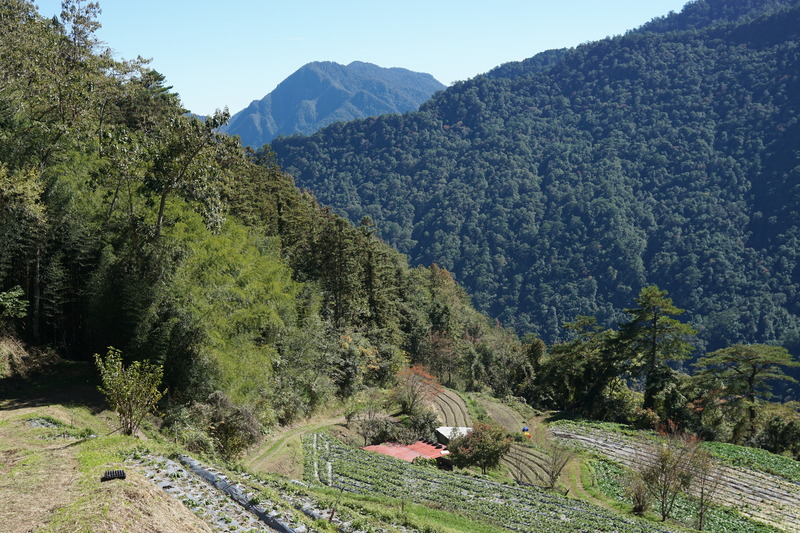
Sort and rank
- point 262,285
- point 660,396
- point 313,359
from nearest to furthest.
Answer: point 262,285 → point 313,359 → point 660,396

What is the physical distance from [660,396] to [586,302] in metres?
130

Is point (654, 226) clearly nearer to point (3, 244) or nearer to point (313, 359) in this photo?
point (313, 359)

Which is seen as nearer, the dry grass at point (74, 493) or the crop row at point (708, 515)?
the dry grass at point (74, 493)

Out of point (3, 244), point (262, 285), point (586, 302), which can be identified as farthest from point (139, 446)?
point (586, 302)

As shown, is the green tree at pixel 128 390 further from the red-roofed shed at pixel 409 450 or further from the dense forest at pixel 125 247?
the red-roofed shed at pixel 409 450

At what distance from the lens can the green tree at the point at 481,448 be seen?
3186 centimetres

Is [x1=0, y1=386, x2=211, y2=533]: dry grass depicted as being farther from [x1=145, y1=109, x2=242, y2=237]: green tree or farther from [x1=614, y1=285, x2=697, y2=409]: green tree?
[x1=614, y1=285, x2=697, y2=409]: green tree

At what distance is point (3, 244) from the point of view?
22422 millimetres

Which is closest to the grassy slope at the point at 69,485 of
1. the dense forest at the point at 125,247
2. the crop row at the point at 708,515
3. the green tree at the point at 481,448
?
the dense forest at the point at 125,247

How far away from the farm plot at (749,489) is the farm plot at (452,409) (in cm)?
892

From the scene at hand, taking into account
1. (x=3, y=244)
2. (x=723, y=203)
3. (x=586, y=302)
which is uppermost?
(x=723, y=203)

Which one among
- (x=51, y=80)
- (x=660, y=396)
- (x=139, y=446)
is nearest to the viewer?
(x=139, y=446)

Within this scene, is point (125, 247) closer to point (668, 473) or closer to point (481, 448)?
point (481, 448)

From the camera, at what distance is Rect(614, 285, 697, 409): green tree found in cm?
4847
